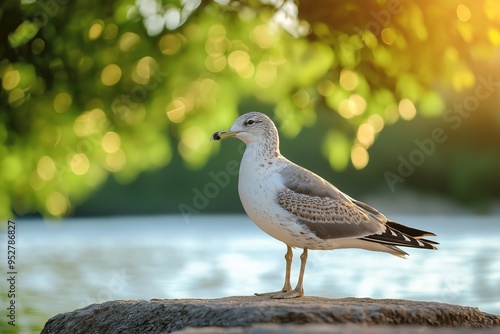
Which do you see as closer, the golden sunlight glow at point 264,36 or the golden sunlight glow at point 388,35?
the golden sunlight glow at point 388,35

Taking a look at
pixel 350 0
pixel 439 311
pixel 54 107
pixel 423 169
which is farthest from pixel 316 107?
pixel 423 169

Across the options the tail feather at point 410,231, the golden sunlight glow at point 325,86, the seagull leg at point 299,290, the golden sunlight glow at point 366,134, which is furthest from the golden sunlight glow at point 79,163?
the tail feather at point 410,231

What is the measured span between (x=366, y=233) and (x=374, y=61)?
3.52 metres

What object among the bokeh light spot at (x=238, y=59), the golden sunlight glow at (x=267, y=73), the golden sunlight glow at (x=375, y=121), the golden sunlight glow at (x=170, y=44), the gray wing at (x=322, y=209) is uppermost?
the golden sunlight glow at (x=170, y=44)

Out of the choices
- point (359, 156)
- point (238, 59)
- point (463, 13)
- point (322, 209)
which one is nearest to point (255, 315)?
point (322, 209)

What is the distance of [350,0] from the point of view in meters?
8.09

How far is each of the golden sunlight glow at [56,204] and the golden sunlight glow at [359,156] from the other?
10.3 ft

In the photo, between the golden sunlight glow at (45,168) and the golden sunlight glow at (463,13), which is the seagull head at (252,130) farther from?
the golden sunlight glow at (45,168)

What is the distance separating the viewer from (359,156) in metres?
8.58

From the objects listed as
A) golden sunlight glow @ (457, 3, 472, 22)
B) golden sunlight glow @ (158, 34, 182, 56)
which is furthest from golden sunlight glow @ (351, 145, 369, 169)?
golden sunlight glow @ (158, 34, 182, 56)

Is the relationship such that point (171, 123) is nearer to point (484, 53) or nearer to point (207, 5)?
point (207, 5)

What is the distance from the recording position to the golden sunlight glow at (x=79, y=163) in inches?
345

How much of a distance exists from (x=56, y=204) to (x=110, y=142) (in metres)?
0.90

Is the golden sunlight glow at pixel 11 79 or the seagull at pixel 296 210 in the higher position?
the golden sunlight glow at pixel 11 79
